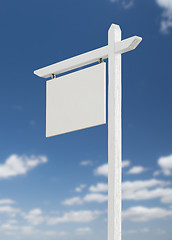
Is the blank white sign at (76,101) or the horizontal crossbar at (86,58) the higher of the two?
the horizontal crossbar at (86,58)

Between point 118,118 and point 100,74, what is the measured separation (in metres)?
0.43

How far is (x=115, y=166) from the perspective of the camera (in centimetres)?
332

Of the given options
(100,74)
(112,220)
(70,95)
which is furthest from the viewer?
(70,95)

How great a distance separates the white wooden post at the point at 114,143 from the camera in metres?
3.29

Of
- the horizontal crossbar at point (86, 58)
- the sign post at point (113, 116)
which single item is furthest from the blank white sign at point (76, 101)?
the horizontal crossbar at point (86, 58)

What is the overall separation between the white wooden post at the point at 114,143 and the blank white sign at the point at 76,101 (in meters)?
0.07

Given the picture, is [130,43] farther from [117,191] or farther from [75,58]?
[117,191]

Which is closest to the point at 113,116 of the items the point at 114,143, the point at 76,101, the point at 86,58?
the point at 114,143

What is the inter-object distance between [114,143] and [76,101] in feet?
2.01

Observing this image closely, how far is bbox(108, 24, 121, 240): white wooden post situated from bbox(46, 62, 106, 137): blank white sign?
72mm

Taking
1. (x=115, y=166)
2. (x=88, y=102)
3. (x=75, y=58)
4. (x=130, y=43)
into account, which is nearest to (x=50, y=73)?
(x=75, y=58)

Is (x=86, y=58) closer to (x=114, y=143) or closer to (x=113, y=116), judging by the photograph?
(x=113, y=116)

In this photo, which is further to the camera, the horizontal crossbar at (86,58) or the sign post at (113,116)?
the horizontal crossbar at (86,58)

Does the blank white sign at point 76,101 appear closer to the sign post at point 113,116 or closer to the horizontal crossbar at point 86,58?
the sign post at point 113,116
